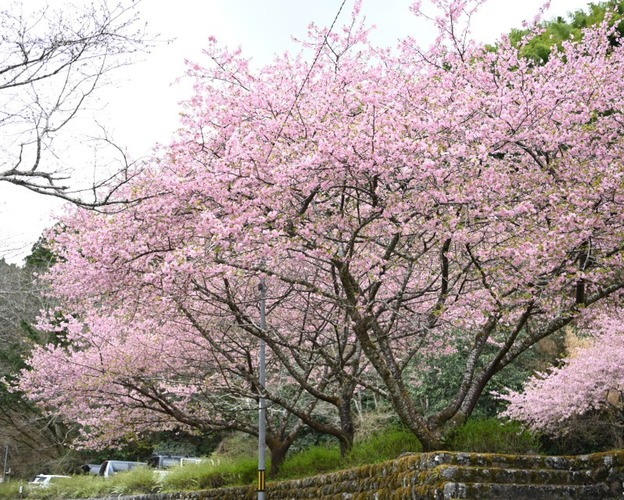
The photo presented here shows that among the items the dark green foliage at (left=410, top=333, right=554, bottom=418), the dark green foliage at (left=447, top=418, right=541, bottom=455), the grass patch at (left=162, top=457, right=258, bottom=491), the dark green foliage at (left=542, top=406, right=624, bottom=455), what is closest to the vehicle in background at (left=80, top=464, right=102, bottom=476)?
the grass patch at (left=162, top=457, right=258, bottom=491)

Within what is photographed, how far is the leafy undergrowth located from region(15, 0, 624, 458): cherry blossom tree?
0.56 m

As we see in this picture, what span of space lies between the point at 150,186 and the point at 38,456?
81.1 feet

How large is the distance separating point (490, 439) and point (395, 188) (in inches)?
154

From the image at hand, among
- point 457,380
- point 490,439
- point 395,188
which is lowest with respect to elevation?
point 490,439

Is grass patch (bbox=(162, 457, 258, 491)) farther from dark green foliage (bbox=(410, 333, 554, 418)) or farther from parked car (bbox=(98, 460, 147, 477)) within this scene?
parked car (bbox=(98, 460, 147, 477))

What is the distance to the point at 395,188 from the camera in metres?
10.1

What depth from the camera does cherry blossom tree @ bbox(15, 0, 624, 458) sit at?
29.6ft

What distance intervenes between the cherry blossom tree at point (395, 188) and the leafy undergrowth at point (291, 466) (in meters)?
0.56

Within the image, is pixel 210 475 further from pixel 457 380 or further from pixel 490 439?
pixel 490 439

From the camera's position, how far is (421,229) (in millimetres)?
9617

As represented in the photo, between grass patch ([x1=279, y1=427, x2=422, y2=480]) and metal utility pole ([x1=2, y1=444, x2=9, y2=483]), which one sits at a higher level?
metal utility pole ([x1=2, y1=444, x2=9, y2=483])

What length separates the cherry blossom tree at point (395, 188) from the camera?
355 inches

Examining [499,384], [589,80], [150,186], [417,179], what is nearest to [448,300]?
[417,179]

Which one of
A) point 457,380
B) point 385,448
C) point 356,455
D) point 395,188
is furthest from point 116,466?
point 395,188
